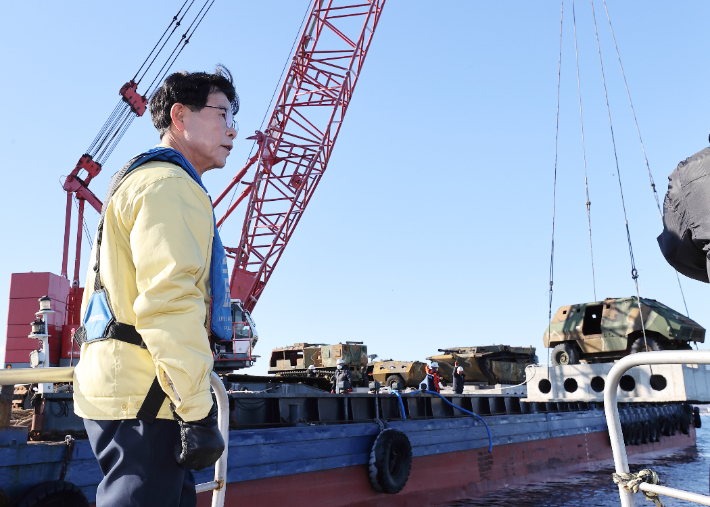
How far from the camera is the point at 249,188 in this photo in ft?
86.5

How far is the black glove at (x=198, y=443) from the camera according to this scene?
6.24 ft

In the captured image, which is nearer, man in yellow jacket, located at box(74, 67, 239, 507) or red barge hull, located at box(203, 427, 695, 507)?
man in yellow jacket, located at box(74, 67, 239, 507)

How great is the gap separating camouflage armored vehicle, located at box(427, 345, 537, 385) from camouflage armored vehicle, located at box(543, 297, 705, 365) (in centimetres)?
1263

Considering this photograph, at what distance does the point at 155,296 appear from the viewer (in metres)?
1.89

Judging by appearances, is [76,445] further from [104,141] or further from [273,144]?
[273,144]

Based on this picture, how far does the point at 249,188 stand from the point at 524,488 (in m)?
18.5

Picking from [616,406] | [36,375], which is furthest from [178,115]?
[616,406]

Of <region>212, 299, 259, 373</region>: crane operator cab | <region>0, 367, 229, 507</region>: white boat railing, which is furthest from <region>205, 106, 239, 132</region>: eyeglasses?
<region>212, 299, 259, 373</region>: crane operator cab

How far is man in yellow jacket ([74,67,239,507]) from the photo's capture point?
1885 mm

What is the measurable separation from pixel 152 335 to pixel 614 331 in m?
13.5

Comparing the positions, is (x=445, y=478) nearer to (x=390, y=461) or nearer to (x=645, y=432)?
(x=390, y=461)

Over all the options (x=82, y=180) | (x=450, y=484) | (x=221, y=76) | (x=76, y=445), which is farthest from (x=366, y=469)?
(x=82, y=180)

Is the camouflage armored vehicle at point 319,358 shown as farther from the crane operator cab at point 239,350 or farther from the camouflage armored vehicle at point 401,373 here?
the crane operator cab at point 239,350

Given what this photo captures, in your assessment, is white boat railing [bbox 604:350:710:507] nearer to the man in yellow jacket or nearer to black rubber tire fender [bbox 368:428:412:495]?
the man in yellow jacket
